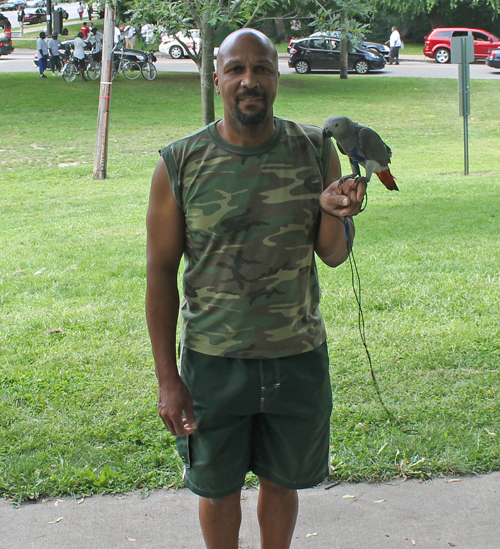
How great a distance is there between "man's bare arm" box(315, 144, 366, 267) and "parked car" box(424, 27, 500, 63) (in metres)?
31.8

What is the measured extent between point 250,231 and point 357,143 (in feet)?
1.48

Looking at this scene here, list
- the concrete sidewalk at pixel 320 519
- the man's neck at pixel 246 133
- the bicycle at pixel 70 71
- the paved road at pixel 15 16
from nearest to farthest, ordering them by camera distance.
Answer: the man's neck at pixel 246 133
the concrete sidewalk at pixel 320 519
the bicycle at pixel 70 71
the paved road at pixel 15 16

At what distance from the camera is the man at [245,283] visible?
6.66ft

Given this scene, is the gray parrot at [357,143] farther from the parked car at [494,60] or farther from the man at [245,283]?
the parked car at [494,60]

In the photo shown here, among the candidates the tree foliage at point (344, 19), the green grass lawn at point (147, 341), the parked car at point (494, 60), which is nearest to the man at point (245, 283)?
the green grass lawn at point (147, 341)

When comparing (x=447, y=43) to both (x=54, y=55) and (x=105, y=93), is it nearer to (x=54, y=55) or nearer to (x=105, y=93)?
(x=54, y=55)

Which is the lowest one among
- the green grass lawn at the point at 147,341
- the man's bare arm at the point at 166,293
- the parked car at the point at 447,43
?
the green grass lawn at the point at 147,341

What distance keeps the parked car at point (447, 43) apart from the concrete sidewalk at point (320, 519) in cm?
3132

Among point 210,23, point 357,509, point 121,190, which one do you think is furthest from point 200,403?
point 121,190

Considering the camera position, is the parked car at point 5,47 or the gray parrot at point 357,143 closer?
the gray parrot at point 357,143

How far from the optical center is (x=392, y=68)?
95.9ft

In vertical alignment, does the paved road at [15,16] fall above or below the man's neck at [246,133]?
above

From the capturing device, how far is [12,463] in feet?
10.4

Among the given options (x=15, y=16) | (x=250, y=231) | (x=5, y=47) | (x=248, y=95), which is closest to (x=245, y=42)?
(x=248, y=95)
